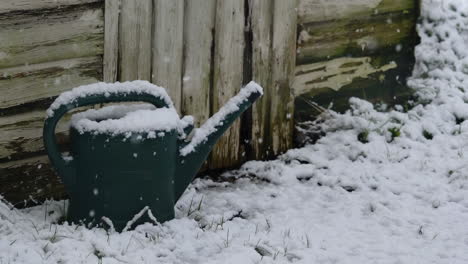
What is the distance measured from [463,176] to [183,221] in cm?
176

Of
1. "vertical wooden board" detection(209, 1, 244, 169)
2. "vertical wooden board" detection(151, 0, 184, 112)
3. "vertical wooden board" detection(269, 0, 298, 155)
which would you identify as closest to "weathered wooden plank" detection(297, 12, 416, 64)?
"vertical wooden board" detection(269, 0, 298, 155)

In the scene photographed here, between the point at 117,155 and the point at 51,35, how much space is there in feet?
2.30

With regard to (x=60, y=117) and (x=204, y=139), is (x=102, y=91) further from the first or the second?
(x=204, y=139)

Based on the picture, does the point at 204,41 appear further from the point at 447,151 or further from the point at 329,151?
the point at 447,151

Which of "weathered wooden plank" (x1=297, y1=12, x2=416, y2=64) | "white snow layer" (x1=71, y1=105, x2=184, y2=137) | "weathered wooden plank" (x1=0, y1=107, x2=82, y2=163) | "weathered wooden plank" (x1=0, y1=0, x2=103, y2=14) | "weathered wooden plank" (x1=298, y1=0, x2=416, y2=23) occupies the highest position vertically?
"weathered wooden plank" (x1=0, y1=0, x2=103, y2=14)

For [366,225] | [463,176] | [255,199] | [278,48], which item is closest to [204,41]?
[278,48]

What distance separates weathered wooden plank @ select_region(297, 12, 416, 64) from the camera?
17.1 feet

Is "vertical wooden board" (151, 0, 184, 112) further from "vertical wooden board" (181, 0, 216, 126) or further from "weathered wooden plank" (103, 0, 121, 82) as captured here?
"weathered wooden plank" (103, 0, 121, 82)

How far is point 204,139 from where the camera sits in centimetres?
408

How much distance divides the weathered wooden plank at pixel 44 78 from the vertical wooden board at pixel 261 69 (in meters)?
0.99

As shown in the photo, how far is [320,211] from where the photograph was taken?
4391mm

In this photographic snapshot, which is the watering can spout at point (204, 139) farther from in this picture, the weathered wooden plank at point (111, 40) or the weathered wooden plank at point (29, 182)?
the weathered wooden plank at point (29, 182)

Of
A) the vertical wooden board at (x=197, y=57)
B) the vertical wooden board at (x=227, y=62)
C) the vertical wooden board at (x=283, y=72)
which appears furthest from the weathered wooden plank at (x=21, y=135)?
the vertical wooden board at (x=283, y=72)

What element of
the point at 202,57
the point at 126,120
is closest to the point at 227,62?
the point at 202,57
